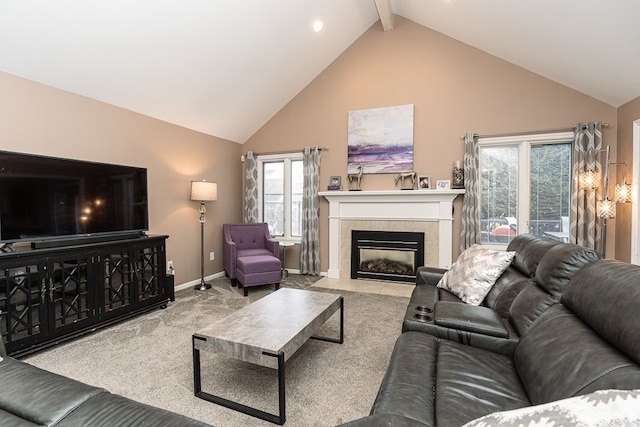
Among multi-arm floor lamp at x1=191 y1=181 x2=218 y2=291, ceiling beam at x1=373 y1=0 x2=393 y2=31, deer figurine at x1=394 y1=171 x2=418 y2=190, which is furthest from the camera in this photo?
deer figurine at x1=394 y1=171 x2=418 y2=190

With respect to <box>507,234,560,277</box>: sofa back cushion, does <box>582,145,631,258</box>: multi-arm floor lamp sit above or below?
above

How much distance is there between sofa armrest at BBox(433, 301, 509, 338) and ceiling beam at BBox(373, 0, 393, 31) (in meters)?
3.78

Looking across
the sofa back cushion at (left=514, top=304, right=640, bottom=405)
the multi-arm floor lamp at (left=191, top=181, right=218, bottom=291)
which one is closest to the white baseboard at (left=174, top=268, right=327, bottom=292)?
the multi-arm floor lamp at (left=191, top=181, right=218, bottom=291)

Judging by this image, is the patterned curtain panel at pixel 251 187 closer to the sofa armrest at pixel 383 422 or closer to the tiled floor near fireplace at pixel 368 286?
the tiled floor near fireplace at pixel 368 286

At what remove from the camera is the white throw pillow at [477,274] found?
7.63 feet

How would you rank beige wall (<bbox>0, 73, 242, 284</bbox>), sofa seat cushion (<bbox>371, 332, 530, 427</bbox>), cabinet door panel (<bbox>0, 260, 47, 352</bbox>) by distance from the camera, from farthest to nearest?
beige wall (<bbox>0, 73, 242, 284</bbox>) → cabinet door panel (<bbox>0, 260, 47, 352</bbox>) → sofa seat cushion (<bbox>371, 332, 530, 427</bbox>)

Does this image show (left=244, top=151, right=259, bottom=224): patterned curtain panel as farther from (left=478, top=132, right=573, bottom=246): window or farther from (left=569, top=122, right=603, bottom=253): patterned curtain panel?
(left=569, top=122, right=603, bottom=253): patterned curtain panel

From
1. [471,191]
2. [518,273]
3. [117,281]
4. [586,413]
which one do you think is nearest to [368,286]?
[471,191]

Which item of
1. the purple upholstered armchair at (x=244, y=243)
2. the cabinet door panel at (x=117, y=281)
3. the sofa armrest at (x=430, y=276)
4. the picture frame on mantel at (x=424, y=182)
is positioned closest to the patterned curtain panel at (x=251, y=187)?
the purple upholstered armchair at (x=244, y=243)

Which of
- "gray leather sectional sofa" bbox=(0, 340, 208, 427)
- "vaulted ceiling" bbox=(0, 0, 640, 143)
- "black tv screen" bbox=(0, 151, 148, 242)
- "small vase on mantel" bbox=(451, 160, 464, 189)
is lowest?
"gray leather sectional sofa" bbox=(0, 340, 208, 427)

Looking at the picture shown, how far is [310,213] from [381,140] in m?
1.64

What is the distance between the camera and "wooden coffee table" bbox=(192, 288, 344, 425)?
1.69 metres

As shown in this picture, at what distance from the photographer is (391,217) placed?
184 inches

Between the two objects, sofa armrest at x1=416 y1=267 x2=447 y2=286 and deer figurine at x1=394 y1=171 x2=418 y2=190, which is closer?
sofa armrest at x1=416 y1=267 x2=447 y2=286
